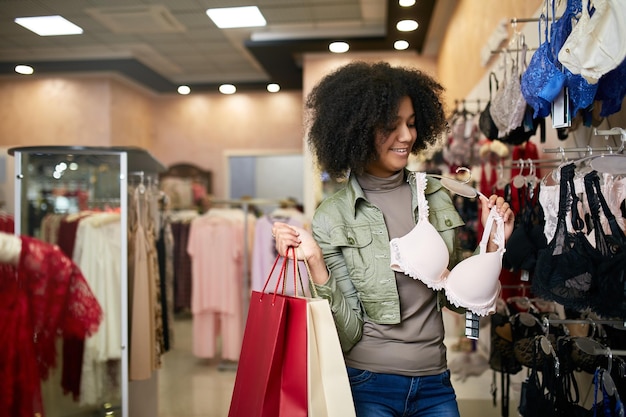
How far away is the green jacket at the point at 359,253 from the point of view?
4.80ft

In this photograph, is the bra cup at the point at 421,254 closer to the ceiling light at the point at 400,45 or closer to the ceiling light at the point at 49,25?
the ceiling light at the point at 49,25

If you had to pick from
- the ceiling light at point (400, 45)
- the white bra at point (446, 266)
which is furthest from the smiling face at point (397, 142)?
the ceiling light at point (400, 45)

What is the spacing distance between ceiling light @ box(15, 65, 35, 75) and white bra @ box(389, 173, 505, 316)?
5.50 feet

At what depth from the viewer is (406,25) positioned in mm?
4191

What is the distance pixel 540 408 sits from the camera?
76.3 inches

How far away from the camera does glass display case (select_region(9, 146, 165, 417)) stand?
90.6 inches

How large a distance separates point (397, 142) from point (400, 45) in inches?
128

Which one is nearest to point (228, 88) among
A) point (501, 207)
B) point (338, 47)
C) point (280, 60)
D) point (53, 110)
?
point (280, 60)

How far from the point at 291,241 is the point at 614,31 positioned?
0.94 metres

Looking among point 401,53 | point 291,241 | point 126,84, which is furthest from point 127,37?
point 401,53

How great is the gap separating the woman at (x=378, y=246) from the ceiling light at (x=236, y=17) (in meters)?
1.02

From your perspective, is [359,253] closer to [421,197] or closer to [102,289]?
[421,197]

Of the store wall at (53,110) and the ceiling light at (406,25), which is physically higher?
the ceiling light at (406,25)

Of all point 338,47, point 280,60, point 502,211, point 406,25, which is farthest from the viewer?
point 406,25
